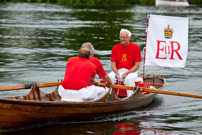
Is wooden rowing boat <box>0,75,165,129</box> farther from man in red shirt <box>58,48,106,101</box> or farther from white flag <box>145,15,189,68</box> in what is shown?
white flag <box>145,15,189,68</box>

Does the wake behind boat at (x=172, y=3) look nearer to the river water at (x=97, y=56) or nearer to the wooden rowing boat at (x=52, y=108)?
the river water at (x=97, y=56)

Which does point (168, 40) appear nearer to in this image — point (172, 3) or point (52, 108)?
point (52, 108)

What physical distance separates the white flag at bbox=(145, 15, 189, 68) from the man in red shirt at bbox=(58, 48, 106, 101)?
A: 3202mm

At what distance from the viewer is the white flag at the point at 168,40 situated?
466 inches

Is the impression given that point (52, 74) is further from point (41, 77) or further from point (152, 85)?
point (152, 85)

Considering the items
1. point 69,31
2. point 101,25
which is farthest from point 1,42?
point 101,25

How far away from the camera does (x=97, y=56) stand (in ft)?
62.6

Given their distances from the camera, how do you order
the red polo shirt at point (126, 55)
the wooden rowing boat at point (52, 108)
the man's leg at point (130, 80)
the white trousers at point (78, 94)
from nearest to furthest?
1. the wooden rowing boat at point (52, 108)
2. the white trousers at point (78, 94)
3. the man's leg at point (130, 80)
4. the red polo shirt at point (126, 55)

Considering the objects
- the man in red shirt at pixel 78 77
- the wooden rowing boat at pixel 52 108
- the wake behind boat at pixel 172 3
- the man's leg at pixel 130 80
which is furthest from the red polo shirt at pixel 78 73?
the wake behind boat at pixel 172 3

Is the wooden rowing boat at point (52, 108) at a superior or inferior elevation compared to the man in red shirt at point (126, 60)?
inferior

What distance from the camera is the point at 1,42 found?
23203 mm

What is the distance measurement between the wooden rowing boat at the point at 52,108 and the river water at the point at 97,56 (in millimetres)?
201

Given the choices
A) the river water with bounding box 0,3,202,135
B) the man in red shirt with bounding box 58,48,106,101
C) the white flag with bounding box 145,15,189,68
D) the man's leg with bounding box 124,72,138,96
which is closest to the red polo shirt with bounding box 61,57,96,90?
the man in red shirt with bounding box 58,48,106,101

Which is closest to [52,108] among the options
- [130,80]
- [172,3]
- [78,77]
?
[78,77]
